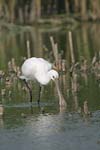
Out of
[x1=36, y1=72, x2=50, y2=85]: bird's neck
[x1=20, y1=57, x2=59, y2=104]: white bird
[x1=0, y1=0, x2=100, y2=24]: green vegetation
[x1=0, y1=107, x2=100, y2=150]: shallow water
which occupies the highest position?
[x1=0, y1=0, x2=100, y2=24]: green vegetation

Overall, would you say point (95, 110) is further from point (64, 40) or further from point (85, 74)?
point (64, 40)

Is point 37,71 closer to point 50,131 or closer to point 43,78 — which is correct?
point 43,78

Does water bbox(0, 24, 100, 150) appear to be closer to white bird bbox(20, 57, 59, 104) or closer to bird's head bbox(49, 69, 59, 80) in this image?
white bird bbox(20, 57, 59, 104)

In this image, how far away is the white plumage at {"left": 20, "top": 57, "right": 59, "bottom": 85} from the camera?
14.2 m

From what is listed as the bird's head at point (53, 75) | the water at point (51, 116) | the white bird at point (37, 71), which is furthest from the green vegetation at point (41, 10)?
the bird's head at point (53, 75)

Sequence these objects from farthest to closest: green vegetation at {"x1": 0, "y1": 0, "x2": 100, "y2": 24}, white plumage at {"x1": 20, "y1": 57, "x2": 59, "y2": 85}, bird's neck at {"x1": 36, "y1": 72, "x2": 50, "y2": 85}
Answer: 1. green vegetation at {"x1": 0, "y1": 0, "x2": 100, "y2": 24}
2. white plumage at {"x1": 20, "y1": 57, "x2": 59, "y2": 85}
3. bird's neck at {"x1": 36, "y1": 72, "x2": 50, "y2": 85}

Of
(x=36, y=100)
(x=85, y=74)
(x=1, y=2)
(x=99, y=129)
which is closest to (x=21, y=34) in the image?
(x=1, y=2)

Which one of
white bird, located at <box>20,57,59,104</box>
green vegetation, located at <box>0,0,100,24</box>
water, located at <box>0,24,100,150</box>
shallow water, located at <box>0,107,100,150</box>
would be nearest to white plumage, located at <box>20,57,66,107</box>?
white bird, located at <box>20,57,59,104</box>

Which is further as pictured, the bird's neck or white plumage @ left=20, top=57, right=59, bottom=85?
white plumage @ left=20, top=57, right=59, bottom=85

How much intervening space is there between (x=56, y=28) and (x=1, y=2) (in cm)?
345

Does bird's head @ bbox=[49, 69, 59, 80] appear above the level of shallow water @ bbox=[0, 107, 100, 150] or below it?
above

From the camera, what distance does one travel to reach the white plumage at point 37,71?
14.2m

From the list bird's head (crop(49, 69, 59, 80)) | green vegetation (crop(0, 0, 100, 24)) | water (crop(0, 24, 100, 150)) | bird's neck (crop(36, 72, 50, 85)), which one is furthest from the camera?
green vegetation (crop(0, 0, 100, 24))

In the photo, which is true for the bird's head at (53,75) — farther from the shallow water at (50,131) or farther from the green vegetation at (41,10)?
the green vegetation at (41,10)
